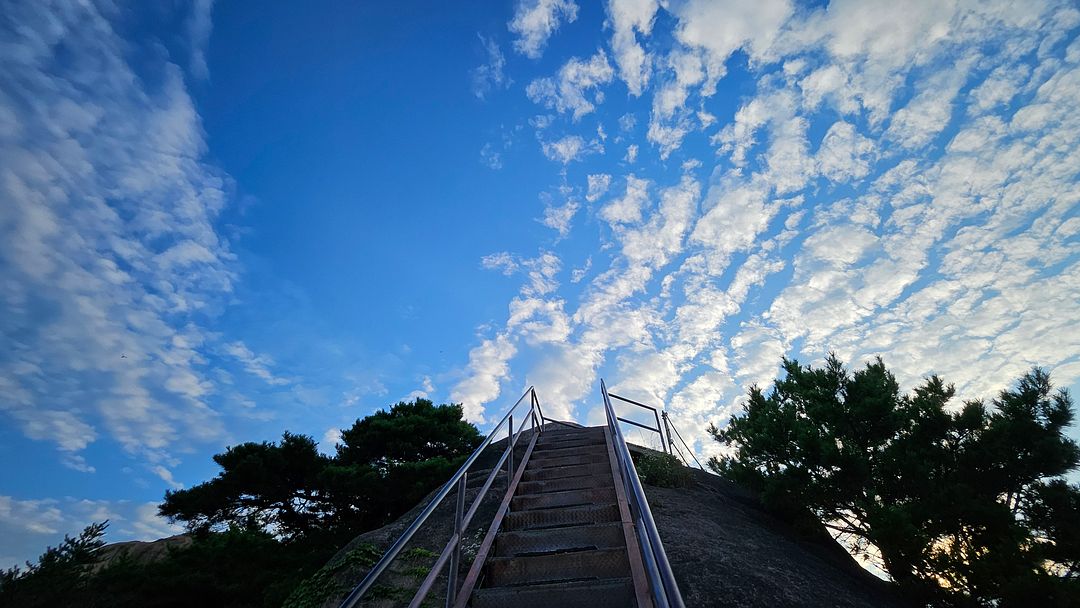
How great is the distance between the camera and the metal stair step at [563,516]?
181 inches

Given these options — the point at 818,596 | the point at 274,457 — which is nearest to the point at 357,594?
the point at 818,596

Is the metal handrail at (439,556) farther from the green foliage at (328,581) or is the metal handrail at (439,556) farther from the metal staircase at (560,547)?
the green foliage at (328,581)

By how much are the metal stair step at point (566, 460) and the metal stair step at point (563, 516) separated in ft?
6.38

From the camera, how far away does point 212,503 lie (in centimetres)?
1119

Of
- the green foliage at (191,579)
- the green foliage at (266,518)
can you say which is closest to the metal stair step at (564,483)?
the green foliage at (266,518)

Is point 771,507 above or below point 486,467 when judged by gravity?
below

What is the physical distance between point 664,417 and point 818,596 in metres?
5.85

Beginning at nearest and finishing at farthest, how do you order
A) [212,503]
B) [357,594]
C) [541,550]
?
[357,594] < [541,550] < [212,503]

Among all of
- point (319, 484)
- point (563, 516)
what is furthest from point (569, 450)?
point (319, 484)

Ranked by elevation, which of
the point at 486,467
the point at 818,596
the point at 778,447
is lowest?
the point at 818,596

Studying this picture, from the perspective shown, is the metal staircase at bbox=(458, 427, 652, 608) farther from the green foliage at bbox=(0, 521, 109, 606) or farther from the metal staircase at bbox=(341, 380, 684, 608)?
the green foliage at bbox=(0, 521, 109, 606)

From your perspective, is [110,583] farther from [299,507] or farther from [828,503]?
[828,503]

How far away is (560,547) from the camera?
4082 millimetres

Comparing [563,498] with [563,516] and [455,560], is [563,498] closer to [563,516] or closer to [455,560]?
[563,516]
